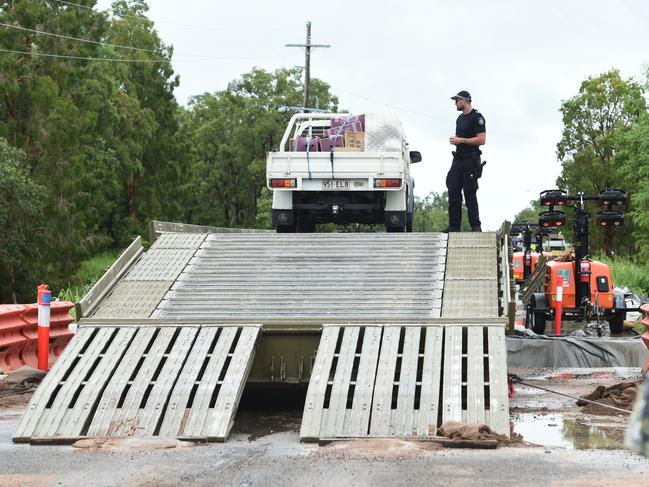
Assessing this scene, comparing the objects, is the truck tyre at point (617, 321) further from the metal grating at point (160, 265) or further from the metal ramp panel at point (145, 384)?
the metal ramp panel at point (145, 384)

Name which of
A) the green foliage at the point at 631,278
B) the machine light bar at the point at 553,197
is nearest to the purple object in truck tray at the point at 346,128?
the machine light bar at the point at 553,197

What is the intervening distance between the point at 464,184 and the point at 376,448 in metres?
7.08

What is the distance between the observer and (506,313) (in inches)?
432

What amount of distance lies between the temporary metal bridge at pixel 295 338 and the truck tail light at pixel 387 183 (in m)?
3.78

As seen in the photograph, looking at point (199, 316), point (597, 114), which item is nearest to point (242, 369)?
point (199, 316)

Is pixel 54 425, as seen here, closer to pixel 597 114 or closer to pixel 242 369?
pixel 242 369

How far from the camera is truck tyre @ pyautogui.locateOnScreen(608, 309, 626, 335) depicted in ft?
71.1

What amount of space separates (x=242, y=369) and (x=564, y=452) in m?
2.98

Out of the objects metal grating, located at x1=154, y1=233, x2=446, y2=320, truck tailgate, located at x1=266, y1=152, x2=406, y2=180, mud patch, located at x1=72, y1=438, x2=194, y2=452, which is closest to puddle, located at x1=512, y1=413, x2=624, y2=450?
metal grating, located at x1=154, y1=233, x2=446, y2=320

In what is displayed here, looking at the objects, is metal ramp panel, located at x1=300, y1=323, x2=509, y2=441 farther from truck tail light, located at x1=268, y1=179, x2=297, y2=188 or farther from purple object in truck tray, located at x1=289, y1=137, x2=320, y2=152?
purple object in truck tray, located at x1=289, y1=137, x2=320, y2=152

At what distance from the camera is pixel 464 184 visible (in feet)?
49.8

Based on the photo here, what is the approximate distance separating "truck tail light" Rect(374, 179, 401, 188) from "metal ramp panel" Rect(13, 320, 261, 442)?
22.6 ft

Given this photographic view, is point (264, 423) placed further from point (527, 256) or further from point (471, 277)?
point (527, 256)

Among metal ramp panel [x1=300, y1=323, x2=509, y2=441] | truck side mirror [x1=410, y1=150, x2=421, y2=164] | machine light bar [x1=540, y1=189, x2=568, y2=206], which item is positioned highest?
truck side mirror [x1=410, y1=150, x2=421, y2=164]
